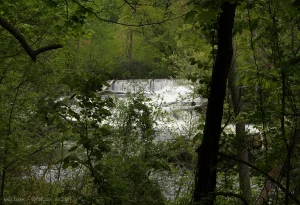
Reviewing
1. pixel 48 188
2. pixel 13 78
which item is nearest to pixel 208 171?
pixel 13 78

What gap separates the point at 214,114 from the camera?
7.40 ft

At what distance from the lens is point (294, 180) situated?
247 cm

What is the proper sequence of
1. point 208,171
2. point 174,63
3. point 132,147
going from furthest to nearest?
point 174,63
point 132,147
point 208,171

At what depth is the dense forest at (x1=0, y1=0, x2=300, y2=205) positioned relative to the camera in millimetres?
2324

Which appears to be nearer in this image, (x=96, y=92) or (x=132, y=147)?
(x=96, y=92)

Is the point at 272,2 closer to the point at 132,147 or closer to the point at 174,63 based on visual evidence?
the point at 132,147

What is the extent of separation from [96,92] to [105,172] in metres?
0.60

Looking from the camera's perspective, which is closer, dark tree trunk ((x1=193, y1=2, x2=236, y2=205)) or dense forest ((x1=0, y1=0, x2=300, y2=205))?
dark tree trunk ((x1=193, y1=2, x2=236, y2=205))

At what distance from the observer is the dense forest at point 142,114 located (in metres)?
2.32

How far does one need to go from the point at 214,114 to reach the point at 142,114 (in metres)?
4.69

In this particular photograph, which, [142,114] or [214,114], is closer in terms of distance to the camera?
[214,114]

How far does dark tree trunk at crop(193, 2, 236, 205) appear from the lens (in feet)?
7.10

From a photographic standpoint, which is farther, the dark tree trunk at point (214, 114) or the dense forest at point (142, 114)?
the dense forest at point (142, 114)

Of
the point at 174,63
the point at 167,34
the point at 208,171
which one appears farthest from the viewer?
the point at 167,34
